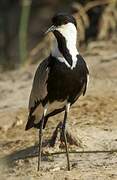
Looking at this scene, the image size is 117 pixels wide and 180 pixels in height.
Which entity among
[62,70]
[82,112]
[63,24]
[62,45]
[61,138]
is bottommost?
[61,138]

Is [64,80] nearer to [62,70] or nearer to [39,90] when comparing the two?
[62,70]

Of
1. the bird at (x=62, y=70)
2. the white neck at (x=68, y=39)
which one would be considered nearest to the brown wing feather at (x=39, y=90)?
the bird at (x=62, y=70)

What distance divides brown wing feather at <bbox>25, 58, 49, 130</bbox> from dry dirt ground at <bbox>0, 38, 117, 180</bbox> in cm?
36

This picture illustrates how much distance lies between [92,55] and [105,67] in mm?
885

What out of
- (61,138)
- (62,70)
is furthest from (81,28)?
(62,70)

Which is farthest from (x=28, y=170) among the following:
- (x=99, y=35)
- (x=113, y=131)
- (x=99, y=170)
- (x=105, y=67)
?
(x=99, y=35)

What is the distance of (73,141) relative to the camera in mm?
6633

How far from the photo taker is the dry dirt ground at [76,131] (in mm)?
6074

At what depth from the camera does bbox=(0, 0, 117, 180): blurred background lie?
20.2ft

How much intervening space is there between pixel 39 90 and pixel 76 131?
35.0 inches

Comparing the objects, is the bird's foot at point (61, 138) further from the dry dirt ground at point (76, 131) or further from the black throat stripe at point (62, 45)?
the black throat stripe at point (62, 45)

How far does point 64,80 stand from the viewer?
19.6 feet

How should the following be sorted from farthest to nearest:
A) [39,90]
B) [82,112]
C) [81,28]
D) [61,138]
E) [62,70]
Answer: [81,28]
[82,112]
[61,138]
[39,90]
[62,70]

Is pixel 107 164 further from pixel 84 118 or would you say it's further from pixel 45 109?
pixel 84 118
